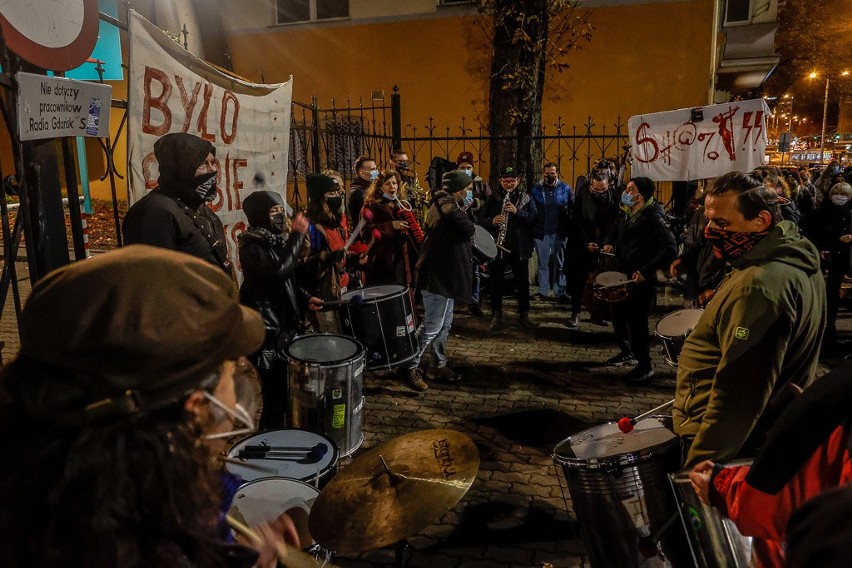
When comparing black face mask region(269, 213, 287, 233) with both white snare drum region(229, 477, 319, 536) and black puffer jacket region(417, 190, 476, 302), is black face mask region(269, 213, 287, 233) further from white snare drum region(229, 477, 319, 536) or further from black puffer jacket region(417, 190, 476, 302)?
black puffer jacket region(417, 190, 476, 302)

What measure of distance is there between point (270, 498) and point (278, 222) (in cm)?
230

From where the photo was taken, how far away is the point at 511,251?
8656 millimetres

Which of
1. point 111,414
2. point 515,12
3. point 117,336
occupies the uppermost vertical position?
point 515,12

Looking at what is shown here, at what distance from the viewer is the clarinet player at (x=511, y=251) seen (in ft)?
28.1

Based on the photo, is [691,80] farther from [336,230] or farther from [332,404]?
[332,404]

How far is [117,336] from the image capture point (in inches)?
38.3

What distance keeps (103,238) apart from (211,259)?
12.1m

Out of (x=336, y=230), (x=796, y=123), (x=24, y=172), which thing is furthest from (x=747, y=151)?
(x=796, y=123)

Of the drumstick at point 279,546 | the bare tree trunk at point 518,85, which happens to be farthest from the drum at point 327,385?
the bare tree trunk at point 518,85

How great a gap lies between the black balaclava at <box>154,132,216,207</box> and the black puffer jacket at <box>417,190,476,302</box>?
10.1 feet

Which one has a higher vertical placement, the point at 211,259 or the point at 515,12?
the point at 515,12

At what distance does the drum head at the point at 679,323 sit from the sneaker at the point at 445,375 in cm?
248

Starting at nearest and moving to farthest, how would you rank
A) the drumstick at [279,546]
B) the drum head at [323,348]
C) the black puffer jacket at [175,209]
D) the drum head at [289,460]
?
the drumstick at [279,546] → the drum head at [289,460] → the black puffer jacket at [175,209] → the drum head at [323,348]

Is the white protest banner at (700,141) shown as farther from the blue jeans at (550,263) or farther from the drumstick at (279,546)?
the drumstick at (279,546)
